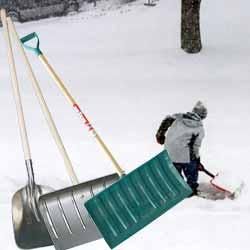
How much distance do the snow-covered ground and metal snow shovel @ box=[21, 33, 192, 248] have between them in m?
0.16

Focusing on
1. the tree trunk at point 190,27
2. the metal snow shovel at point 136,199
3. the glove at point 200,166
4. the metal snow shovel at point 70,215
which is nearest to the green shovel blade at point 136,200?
the metal snow shovel at point 136,199

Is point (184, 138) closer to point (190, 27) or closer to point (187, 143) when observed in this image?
point (187, 143)

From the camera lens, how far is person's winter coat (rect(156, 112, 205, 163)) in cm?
206

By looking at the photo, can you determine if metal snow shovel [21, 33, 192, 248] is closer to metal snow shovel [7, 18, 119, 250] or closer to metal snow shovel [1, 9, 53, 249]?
metal snow shovel [7, 18, 119, 250]

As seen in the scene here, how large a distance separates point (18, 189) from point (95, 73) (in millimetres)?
1051

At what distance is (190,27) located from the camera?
324cm

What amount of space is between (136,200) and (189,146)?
0.35 m

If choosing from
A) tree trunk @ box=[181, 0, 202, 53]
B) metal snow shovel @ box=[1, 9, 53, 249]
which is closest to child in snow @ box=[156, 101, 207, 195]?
metal snow shovel @ box=[1, 9, 53, 249]

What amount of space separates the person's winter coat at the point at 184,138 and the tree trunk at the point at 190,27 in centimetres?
118

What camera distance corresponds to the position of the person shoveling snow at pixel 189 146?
81.1 inches

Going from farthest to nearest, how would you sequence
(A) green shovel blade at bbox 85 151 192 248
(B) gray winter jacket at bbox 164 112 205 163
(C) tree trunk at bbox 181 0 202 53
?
(C) tree trunk at bbox 181 0 202 53 < (B) gray winter jacket at bbox 164 112 205 163 < (A) green shovel blade at bbox 85 151 192 248

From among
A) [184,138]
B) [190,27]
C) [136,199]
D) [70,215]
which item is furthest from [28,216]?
[190,27]

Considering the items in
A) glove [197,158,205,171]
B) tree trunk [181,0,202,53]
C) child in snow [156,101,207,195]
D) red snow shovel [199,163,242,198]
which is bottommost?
red snow shovel [199,163,242,198]

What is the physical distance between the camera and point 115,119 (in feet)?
8.34
